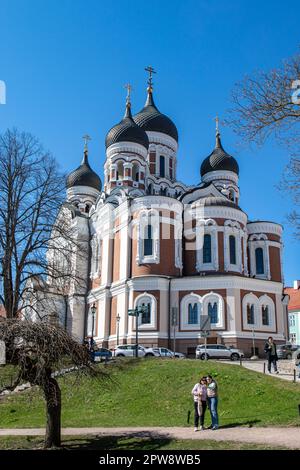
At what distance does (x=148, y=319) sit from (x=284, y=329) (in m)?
11.8

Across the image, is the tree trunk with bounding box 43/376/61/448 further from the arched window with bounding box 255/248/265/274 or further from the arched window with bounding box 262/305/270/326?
the arched window with bounding box 255/248/265/274

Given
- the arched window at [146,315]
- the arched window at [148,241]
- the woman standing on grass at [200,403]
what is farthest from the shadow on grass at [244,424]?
the arched window at [148,241]

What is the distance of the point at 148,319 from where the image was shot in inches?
1569

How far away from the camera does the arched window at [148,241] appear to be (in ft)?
137

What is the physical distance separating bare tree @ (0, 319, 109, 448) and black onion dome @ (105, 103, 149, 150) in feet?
127

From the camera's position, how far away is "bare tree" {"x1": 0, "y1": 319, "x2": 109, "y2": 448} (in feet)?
42.7

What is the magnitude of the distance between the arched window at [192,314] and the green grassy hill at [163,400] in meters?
14.6

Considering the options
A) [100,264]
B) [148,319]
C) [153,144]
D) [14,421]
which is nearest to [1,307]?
[14,421]

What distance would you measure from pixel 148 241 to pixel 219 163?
18.7 meters

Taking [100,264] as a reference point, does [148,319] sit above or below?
below

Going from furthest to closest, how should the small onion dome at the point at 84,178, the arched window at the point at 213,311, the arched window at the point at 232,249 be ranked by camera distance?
the small onion dome at the point at 84,178 → the arched window at the point at 232,249 → the arched window at the point at 213,311

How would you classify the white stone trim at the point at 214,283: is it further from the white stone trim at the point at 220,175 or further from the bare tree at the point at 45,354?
the bare tree at the point at 45,354

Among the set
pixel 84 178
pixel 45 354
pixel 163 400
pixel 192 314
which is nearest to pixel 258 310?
pixel 192 314
